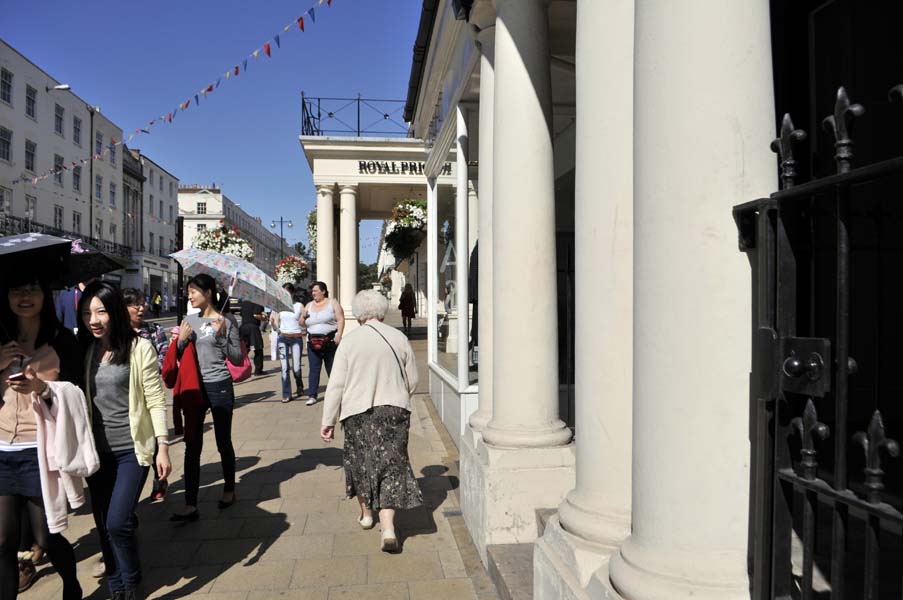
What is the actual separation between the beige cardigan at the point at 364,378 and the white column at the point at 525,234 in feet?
2.57

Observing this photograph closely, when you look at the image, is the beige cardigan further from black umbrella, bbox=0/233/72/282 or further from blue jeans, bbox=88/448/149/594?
black umbrella, bbox=0/233/72/282

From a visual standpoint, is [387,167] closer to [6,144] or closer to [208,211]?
[6,144]

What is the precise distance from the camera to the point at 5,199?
1420 inches

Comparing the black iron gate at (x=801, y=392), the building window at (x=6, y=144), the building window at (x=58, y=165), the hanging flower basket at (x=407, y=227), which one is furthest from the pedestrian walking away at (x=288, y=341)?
the building window at (x=58, y=165)

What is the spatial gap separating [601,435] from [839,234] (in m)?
1.36

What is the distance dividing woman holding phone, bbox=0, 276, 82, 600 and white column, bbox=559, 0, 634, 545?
2568 millimetres

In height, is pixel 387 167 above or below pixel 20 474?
above

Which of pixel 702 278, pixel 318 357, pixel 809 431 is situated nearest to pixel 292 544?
pixel 702 278

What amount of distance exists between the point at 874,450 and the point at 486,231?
336cm

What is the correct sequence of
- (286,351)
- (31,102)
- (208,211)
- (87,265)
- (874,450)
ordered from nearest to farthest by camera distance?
(874,450) < (87,265) < (286,351) < (31,102) < (208,211)

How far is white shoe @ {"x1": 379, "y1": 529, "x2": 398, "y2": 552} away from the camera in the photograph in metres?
4.19

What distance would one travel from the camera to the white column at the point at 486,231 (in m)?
4.52

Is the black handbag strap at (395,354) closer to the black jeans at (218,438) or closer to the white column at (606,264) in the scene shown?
the black jeans at (218,438)

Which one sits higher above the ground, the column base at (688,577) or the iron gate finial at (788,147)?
the iron gate finial at (788,147)
